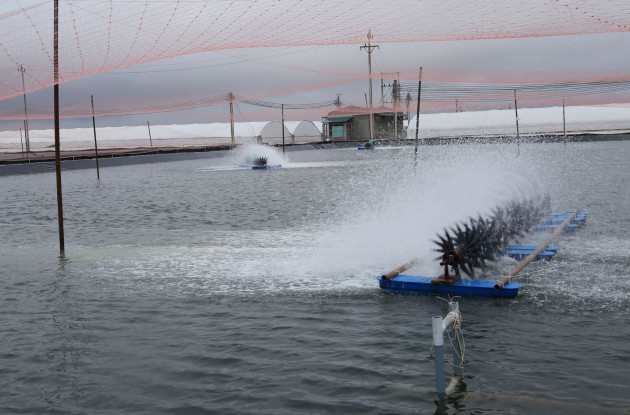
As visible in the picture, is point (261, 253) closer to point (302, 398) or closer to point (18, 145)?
point (302, 398)

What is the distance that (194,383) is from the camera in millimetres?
8336

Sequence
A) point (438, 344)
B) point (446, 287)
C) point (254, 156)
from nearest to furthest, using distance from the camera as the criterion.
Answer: point (438, 344) < point (446, 287) < point (254, 156)

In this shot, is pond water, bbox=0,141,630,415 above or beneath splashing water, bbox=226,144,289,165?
beneath

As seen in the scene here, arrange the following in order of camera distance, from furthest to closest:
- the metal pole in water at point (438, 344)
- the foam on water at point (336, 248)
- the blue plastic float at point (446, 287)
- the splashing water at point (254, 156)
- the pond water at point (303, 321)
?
the splashing water at point (254, 156) → the foam on water at point (336, 248) → the blue plastic float at point (446, 287) → the pond water at point (303, 321) → the metal pole in water at point (438, 344)

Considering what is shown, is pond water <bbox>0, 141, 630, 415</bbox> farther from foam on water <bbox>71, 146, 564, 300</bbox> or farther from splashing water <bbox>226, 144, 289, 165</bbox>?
splashing water <bbox>226, 144, 289, 165</bbox>

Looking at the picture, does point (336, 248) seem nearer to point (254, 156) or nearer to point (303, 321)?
point (303, 321)

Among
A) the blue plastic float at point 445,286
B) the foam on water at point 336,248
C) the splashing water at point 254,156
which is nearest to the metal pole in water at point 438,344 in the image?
the blue plastic float at point 445,286

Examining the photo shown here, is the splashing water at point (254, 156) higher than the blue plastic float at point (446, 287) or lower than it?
higher

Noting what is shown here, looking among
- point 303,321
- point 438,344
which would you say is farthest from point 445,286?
point 438,344

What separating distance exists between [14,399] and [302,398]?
138 inches

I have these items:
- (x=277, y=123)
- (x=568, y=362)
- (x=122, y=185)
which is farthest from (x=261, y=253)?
(x=277, y=123)

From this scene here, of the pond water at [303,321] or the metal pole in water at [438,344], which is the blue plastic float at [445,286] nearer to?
the pond water at [303,321]

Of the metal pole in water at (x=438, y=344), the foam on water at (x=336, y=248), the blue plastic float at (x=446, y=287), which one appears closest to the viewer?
the metal pole in water at (x=438, y=344)

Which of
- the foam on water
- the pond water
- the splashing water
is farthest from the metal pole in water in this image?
the splashing water
